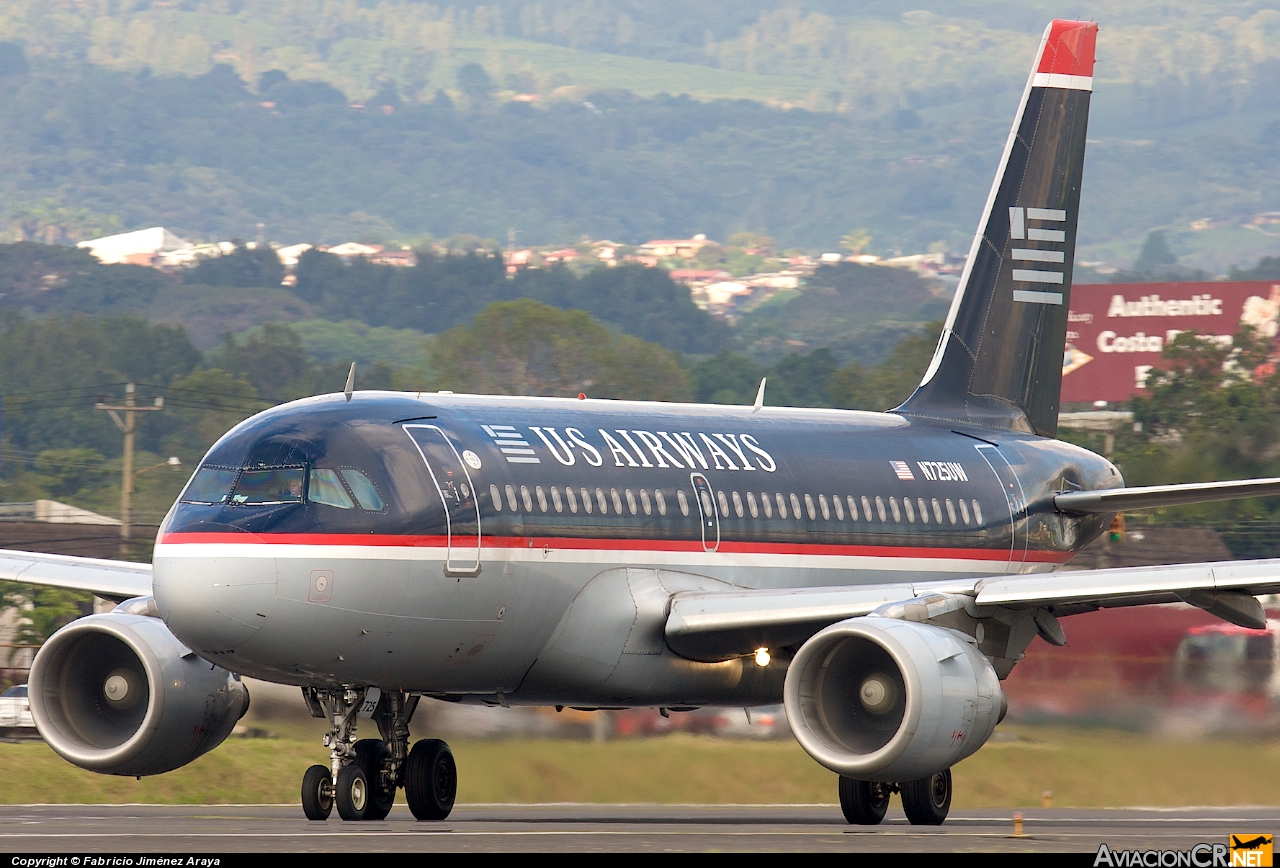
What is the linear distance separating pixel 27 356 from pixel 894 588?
13656 cm

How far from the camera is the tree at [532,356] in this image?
113500 millimetres

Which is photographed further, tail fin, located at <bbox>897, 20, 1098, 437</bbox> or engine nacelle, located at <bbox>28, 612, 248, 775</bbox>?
tail fin, located at <bbox>897, 20, 1098, 437</bbox>

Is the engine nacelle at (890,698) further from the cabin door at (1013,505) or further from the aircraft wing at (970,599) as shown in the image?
the cabin door at (1013,505)

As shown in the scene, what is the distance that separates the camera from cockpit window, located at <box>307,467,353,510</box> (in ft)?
66.0

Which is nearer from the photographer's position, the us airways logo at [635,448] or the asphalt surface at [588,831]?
the asphalt surface at [588,831]

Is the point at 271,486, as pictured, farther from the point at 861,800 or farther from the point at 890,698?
the point at 861,800

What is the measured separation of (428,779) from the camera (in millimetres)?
22656

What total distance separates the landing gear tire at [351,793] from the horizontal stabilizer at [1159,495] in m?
11.4

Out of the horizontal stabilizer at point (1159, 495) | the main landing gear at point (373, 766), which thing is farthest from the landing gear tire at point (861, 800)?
the horizontal stabilizer at point (1159, 495)

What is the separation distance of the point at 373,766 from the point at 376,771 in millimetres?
76

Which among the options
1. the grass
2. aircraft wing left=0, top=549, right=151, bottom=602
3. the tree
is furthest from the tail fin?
the tree

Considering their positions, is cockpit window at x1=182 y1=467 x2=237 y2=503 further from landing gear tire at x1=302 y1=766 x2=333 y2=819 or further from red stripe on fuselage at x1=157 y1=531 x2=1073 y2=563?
landing gear tire at x1=302 y1=766 x2=333 y2=819

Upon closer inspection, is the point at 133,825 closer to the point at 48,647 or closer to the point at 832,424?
the point at 48,647

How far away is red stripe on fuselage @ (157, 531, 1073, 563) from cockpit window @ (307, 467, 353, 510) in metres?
0.37
